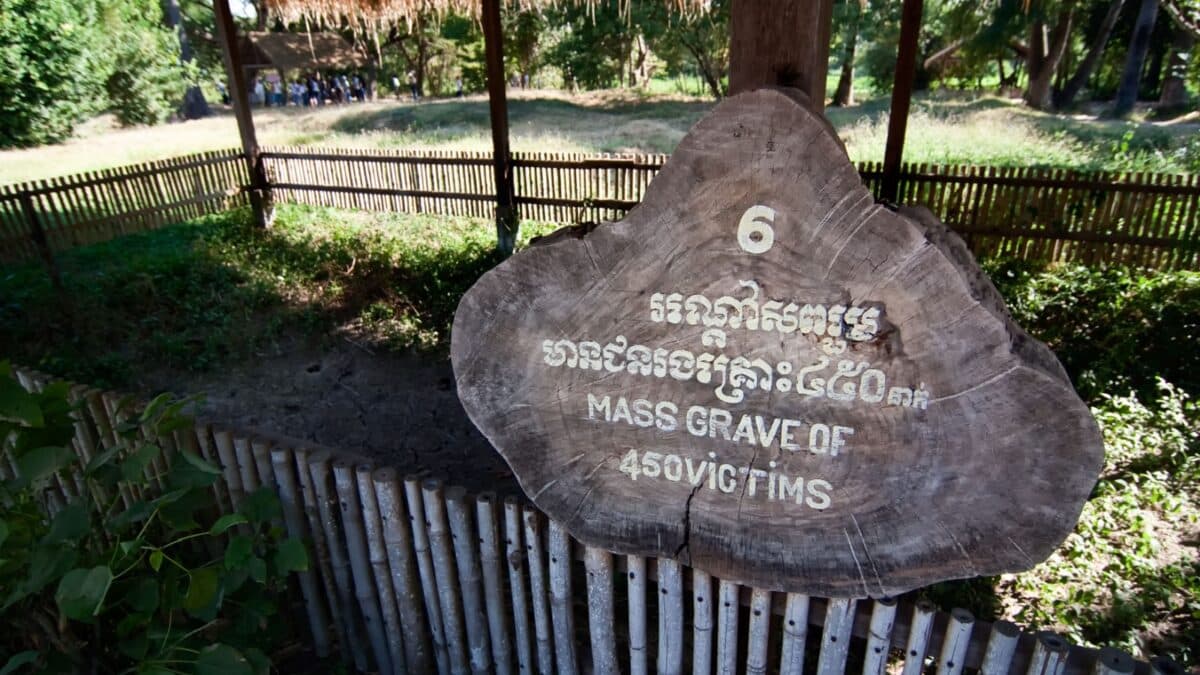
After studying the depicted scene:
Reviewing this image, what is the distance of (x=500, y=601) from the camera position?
99.3 inches

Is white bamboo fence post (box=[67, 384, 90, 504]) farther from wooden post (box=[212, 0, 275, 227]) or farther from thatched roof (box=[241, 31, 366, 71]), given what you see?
thatched roof (box=[241, 31, 366, 71])

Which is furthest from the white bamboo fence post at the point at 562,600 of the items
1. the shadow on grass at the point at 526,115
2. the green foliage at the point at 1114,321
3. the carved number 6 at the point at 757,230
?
the shadow on grass at the point at 526,115

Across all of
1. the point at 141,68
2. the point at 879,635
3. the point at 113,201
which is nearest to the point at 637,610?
the point at 879,635

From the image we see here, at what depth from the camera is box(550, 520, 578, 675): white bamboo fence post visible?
2.28 meters

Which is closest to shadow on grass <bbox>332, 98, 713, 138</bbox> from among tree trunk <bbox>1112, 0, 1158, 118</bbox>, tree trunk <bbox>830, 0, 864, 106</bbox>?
tree trunk <bbox>830, 0, 864, 106</bbox>

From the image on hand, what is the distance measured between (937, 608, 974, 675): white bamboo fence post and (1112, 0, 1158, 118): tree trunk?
79.9ft

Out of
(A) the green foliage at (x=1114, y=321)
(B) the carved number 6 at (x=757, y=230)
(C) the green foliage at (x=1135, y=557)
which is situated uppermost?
(B) the carved number 6 at (x=757, y=230)

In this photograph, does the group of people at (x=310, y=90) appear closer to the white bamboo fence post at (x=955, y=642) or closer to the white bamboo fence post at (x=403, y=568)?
the white bamboo fence post at (x=403, y=568)

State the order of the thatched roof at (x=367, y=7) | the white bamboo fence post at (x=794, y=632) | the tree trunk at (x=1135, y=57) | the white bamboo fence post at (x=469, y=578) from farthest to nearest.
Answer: the tree trunk at (x=1135, y=57)
the thatched roof at (x=367, y=7)
the white bamboo fence post at (x=469, y=578)
the white bamboo fence post at (x=794, y=632)

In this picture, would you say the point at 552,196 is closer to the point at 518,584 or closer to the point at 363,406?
the point at 363,406

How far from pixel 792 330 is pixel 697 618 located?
104 cm

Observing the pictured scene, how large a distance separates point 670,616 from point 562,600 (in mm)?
379

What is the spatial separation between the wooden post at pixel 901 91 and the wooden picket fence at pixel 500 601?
4011 millimetres

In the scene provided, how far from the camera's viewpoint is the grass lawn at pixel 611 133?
1361cm
